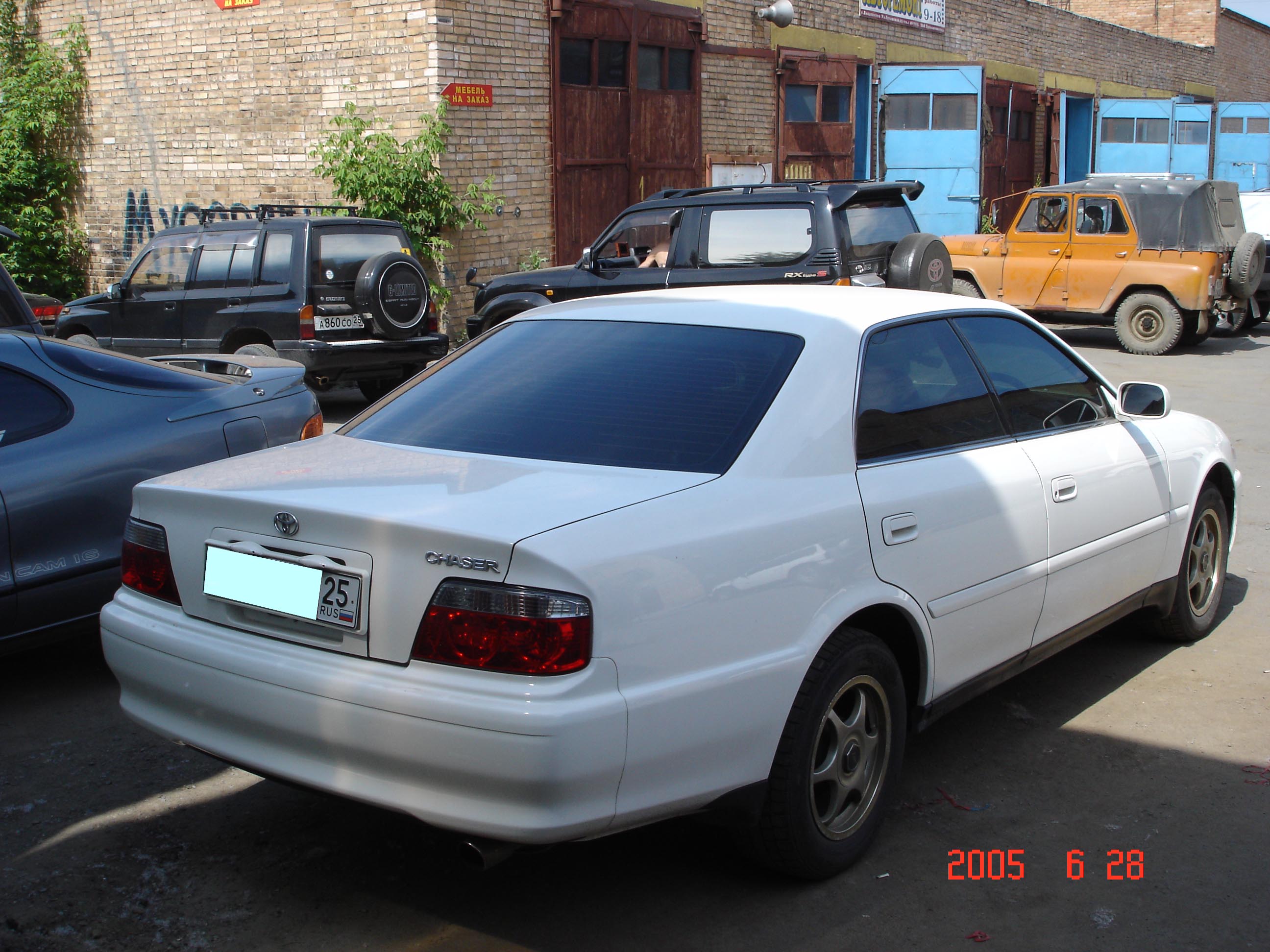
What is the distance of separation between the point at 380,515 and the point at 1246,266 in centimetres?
1441

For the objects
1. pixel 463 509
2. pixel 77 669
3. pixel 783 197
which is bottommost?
pixel 77 669

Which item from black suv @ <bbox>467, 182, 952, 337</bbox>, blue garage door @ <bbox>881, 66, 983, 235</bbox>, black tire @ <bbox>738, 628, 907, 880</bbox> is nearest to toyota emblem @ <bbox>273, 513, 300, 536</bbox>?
Answer: black tire @ <bbox>738, 628, 907, 880</bbox>

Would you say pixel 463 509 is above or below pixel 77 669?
above

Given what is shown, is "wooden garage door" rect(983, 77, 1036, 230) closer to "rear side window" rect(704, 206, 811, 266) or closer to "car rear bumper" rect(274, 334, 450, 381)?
"rear side window" rect(704, 206, 811, 266)

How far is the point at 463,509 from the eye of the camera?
280 centimetres

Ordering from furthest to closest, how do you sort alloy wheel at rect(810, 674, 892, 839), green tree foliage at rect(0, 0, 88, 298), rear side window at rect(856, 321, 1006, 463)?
green tree foliage at rect(0, 0, 88, 298) → rear side window at rect(856, 321, 1006, 463) → alloy wheel at rect(810, 674, 892, 839)

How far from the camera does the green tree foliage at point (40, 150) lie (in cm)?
1688

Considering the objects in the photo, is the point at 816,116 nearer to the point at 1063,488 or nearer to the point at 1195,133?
the point at 1195,133

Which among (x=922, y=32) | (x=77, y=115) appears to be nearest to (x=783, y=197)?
(x=77, y=115)

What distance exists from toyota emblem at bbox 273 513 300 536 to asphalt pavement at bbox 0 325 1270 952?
724 millimetres

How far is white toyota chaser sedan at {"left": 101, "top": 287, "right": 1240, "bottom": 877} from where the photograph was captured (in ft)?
8.64

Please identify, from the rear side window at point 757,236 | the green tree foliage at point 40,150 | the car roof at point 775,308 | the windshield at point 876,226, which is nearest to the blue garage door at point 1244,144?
the windshield at point 876,226

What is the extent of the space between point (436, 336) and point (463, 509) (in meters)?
8.49

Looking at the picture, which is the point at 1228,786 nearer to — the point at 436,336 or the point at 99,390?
the point at 99,390
